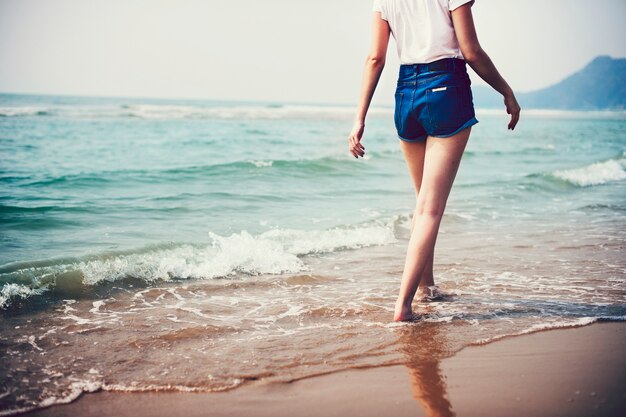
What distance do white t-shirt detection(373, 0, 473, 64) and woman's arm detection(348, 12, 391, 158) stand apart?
0.27 ft

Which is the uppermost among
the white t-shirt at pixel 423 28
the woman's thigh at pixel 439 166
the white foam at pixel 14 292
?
the white t-shirt at pixel 423 28

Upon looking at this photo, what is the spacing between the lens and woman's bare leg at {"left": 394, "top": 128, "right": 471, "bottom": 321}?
10.5ft

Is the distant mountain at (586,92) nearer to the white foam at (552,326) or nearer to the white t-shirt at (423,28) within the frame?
the white foam at (552,326)

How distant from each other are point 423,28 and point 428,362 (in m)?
1.96

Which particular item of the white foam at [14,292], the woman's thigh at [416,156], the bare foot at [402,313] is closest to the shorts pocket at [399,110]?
the woman's thigh at [416,156]

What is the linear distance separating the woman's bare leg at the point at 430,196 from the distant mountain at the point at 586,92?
116274mm

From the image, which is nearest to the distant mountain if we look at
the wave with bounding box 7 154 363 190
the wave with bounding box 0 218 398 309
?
the wave with bounding box 7 154 363 190

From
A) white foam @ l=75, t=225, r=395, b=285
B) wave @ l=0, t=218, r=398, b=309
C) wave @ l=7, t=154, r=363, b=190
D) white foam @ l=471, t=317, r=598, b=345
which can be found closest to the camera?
white foam @ l=471, t=317, r=598, b=345

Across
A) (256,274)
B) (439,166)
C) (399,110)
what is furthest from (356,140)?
(256,274)

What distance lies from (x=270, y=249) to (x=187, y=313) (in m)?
1.80

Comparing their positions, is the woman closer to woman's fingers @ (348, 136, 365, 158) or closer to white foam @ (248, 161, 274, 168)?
woman's fingers @ (348, 136, 365, 158)

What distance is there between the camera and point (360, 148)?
11.1 feet

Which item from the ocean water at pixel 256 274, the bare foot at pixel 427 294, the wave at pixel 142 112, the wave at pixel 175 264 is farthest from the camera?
the wave at pixel 142 112

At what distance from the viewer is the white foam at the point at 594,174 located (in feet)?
40.7
